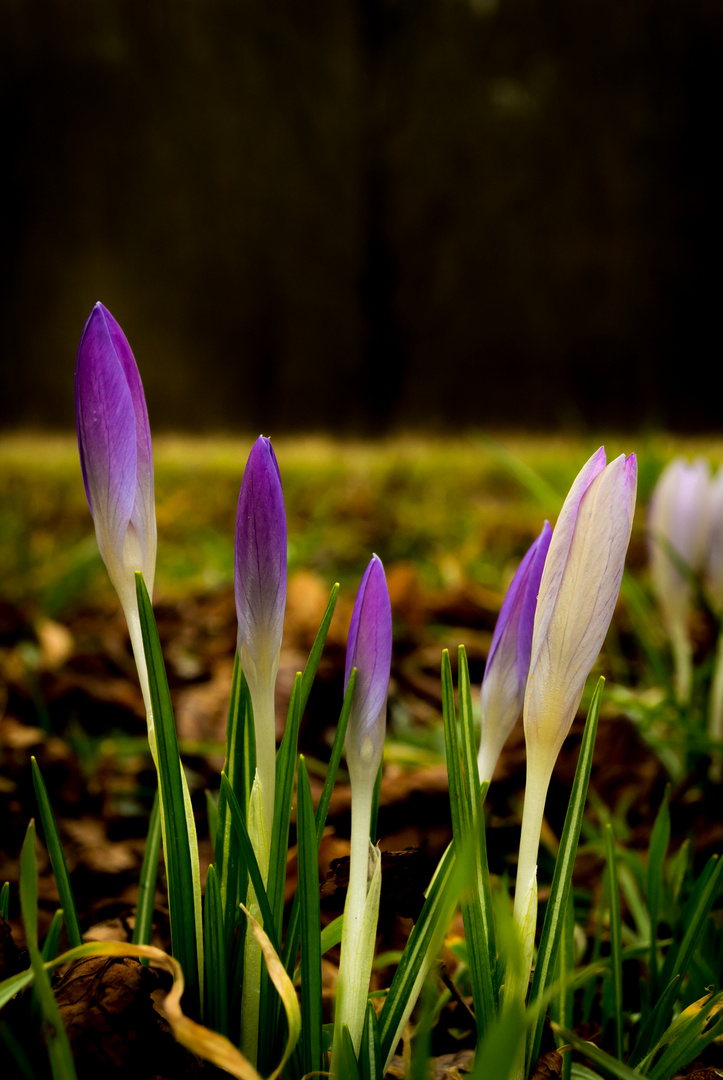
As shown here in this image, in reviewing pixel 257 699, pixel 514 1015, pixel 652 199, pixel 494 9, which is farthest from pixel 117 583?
pixel 494 9

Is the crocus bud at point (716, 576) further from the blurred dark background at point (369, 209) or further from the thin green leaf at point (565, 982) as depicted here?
the blurred dark background at point (369, 209)

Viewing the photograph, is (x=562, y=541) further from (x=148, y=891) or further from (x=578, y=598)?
(x=148, y=891)

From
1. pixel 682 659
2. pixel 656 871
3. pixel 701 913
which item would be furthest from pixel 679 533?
pixel 701 913

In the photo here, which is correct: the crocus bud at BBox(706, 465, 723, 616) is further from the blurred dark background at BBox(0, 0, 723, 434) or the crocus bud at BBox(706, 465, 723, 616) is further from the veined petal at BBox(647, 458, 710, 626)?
the blurred dark background at BBox(0, 0, 723, 434)

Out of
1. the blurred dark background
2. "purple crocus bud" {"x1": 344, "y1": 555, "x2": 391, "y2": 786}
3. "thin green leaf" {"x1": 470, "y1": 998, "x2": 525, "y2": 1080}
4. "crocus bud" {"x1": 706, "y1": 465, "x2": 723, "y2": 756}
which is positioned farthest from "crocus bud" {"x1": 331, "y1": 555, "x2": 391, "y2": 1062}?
the blurred dark background

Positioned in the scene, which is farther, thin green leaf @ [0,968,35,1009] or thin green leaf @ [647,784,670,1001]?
thin green leaf @ [647,784,670,1001]

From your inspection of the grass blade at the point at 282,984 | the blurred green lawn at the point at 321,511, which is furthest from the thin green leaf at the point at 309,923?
the blurred green lawn at the point at 321,511

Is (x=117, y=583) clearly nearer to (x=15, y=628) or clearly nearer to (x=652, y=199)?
(x=15, y=628)

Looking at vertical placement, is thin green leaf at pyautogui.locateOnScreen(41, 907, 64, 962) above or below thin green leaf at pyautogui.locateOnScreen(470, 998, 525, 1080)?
below
